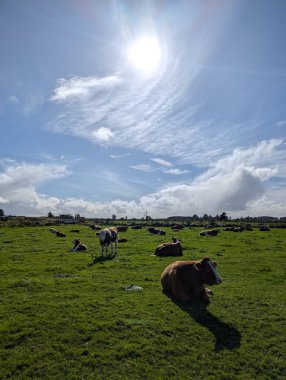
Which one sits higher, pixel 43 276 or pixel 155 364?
pixel 43 276

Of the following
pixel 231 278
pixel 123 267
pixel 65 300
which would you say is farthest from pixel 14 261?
pixel 231 278

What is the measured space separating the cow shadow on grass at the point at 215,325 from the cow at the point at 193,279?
38 centimetres

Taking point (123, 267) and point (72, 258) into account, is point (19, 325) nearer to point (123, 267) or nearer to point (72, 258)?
point (123, 267)

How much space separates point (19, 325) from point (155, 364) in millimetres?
4480

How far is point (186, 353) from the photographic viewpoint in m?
8.84

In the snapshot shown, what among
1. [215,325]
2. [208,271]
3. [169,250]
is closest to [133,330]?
[215,325]

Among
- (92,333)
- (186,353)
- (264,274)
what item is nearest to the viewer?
(186,353)

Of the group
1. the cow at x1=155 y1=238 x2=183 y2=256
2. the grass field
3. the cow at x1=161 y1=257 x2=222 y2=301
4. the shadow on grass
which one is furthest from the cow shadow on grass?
the cow at x1=155 y1=238 x2=183 y2=256

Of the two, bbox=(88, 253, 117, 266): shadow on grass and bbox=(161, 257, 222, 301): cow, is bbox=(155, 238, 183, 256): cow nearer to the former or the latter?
bbox=(88, 253, 117, 266): shadow on grass

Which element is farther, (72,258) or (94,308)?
(72,258)

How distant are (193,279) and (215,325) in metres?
2.76

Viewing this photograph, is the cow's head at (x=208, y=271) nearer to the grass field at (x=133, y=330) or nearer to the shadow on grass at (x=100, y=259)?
the grass field at (x=133, y=330)

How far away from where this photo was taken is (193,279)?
13.2 metres

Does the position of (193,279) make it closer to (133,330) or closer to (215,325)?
(215,325)
